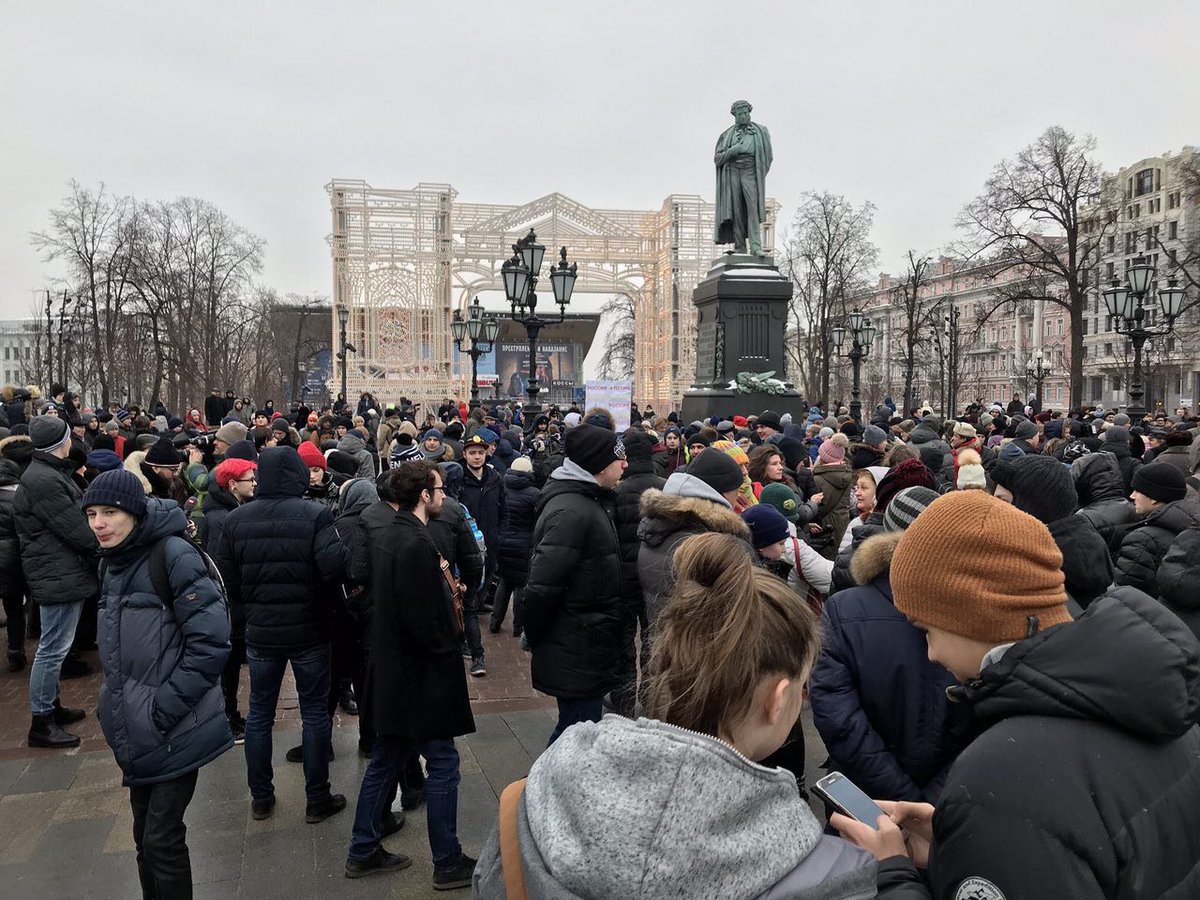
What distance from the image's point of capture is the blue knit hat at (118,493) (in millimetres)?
3270

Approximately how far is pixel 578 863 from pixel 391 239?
129ft

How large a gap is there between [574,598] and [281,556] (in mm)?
1603

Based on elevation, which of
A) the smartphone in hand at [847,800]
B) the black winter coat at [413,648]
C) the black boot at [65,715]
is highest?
the smartphone in hand at [847,800]

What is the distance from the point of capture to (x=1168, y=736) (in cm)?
136

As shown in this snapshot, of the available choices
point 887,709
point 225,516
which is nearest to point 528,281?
point 225,516

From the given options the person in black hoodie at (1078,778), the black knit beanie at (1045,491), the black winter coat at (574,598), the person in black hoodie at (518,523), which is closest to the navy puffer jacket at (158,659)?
the black winter coat at (574,598)

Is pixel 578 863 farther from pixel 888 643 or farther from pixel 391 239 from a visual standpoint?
pixel 391 239

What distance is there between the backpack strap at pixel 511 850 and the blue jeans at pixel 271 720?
11.3 feet

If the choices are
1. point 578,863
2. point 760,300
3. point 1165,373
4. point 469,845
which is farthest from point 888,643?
point 1165,373

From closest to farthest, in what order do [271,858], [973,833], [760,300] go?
1. [973,833]
2. [271,858]
3. [760,300]

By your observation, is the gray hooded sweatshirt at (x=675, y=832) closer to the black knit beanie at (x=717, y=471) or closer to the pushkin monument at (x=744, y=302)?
the black knit beanie at (x=717, y=471)

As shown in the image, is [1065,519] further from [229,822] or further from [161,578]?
[229,822]

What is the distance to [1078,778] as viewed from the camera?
1.32m

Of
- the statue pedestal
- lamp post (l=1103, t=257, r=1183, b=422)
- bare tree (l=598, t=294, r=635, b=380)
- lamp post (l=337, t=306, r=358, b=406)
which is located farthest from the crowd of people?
bare tree (l=598, t=294, r=635, b=380)
